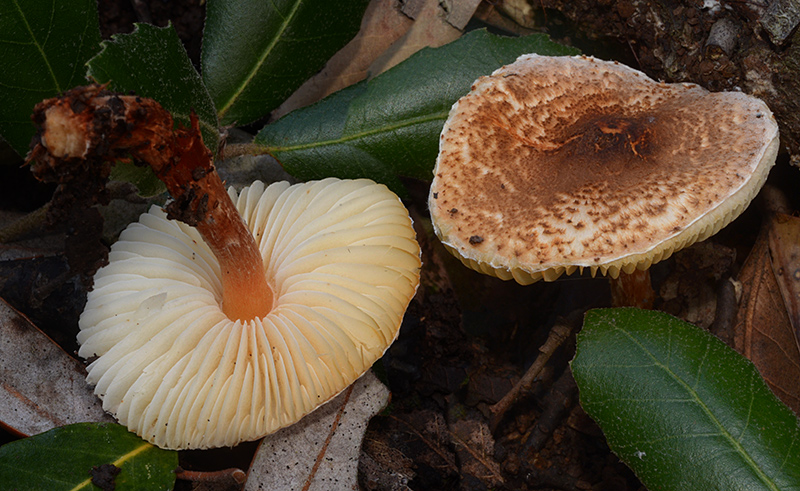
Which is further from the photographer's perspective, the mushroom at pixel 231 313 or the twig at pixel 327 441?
the twig at pixel 327 441

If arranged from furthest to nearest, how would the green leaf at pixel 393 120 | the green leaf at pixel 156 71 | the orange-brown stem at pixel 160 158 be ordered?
1. the green leaf at pixel 393 120
2. the green leaf at pixel 156 71
3. the orange-brown stem at pixel 160 158

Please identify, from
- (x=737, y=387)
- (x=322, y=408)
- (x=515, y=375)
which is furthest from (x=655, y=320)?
(x=322, y=408)

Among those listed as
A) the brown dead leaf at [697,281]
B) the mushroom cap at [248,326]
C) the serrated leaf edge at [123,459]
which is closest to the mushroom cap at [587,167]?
the mushroom cap at [248,326]

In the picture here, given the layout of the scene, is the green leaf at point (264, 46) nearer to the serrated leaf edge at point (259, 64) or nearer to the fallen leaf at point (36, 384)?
the serrated leaf edge at point (259, 64)

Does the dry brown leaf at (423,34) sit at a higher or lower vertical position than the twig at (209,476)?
higher

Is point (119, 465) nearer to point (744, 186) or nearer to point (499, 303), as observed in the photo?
point (499, 303)

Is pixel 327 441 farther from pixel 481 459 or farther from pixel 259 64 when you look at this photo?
pixel 259 64

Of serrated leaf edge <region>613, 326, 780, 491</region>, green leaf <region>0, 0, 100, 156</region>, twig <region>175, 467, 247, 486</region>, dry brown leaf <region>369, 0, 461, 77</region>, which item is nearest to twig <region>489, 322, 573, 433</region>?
serrated leaf edge <region>613, 326, 780, 491</region>
